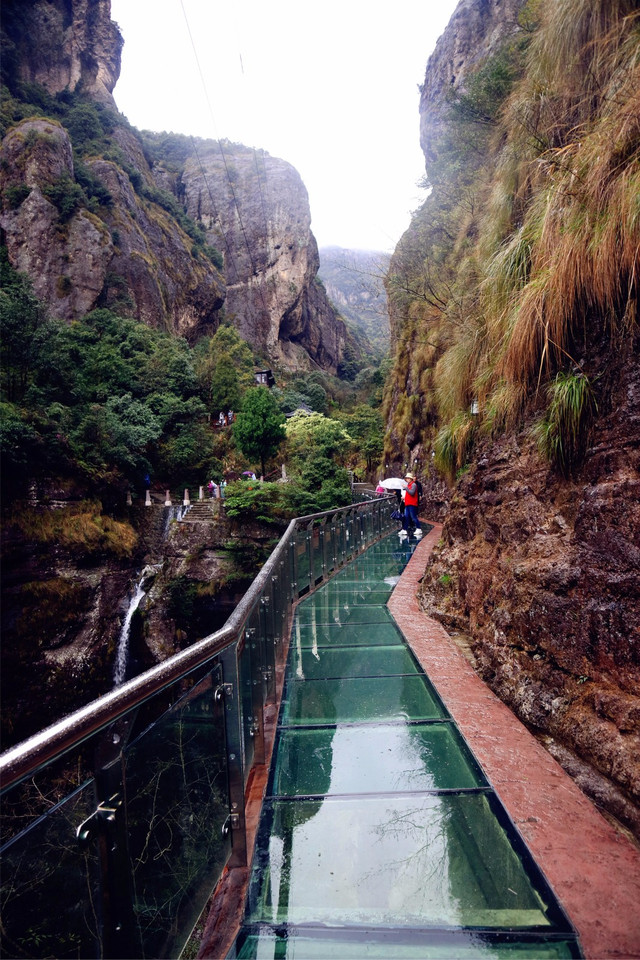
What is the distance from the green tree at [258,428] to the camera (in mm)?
33906

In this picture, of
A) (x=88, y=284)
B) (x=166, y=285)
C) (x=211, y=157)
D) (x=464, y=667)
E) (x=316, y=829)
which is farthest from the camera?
(x=211, y=157)

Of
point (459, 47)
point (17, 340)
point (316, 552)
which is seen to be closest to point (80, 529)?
point (17, 340)

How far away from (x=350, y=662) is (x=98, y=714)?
3.66m

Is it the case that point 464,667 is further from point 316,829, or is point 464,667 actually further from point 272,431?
point 272,431

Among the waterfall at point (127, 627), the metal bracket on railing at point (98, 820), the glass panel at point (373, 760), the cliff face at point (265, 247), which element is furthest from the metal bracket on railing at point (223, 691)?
the cliff face at point (265, 247)

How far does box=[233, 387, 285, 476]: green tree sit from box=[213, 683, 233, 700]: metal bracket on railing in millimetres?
32200

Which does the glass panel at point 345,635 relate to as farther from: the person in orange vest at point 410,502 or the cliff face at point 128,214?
the cliff face at point 128,214

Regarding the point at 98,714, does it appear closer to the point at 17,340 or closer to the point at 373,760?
the point at 373,760

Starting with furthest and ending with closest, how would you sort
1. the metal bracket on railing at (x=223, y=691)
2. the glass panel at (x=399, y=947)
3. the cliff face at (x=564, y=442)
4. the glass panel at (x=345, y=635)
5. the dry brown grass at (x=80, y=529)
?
1. the dry brown grass at (x=80, y=529)
2. the glass panel at (x=345, y=635)
3. the cliff face at (x=564, y=442)
4. the metal bracket on railing at (x=223, y=691)
5. the glass panel at (x=399, y=947)

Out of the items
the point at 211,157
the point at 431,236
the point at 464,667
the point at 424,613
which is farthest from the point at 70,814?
the point at 211,157

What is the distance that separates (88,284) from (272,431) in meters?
21.2

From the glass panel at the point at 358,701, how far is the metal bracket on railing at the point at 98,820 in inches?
93.9

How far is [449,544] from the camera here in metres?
6.14

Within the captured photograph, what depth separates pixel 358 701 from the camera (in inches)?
150
